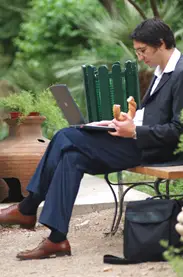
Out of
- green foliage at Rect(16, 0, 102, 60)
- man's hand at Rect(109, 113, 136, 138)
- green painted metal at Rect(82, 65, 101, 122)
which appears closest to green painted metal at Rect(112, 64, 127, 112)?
green painted metal at Rect(82, 65, 101, 122)

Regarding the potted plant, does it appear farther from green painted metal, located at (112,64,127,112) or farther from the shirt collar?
the shirt collar

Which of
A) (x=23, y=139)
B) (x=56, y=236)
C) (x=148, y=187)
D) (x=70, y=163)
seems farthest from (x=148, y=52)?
(x=148, y=187)

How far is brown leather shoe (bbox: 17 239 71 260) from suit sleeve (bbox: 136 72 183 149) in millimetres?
579

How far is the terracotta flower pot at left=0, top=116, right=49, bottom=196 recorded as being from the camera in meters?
5.84

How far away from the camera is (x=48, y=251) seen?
164 inches

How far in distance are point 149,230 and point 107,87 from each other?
1405 millimetres

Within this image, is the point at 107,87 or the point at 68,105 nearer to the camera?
the point at 68,105

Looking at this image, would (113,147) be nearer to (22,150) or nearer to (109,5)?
(22,150)

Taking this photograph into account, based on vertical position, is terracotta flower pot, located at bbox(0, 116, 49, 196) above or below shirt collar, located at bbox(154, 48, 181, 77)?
below

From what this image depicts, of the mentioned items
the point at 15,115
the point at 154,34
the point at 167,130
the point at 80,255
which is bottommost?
A: the point at 80,255

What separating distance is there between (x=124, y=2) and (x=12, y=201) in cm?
341

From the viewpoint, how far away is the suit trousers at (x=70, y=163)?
4094mm

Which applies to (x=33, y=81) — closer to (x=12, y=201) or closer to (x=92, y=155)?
(x=12, y=201)

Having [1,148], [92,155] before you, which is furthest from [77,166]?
[1,148]
